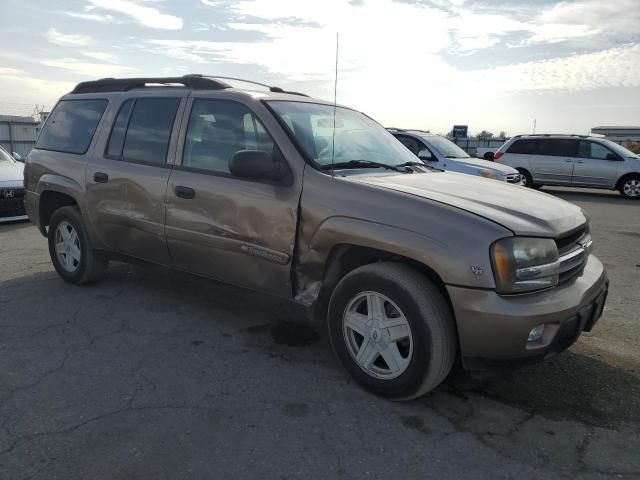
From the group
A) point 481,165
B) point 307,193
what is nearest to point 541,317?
point 307,193

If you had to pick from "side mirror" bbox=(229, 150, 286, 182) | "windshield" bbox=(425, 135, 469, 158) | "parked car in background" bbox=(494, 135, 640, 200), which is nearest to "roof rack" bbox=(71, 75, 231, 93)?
"side mirror" bbox=(229, 150, 286, 182)

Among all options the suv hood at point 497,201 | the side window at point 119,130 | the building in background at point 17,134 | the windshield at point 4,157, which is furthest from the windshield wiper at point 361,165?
the building in background at point 17,134

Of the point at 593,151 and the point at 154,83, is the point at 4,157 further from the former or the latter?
the point at 593,151

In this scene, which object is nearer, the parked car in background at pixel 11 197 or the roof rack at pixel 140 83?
the roof rack at pixel 140 83

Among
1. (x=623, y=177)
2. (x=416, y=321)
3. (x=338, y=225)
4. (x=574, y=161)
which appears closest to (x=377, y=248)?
(x=338, y=225)

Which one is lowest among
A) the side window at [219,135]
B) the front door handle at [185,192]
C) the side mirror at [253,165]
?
the front door handle at [185,192]

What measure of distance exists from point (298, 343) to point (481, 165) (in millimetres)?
8228

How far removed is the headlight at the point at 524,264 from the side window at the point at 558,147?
14.0 metres

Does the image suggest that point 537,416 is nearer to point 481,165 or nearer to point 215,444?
point 215,444

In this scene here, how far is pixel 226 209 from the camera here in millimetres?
3740

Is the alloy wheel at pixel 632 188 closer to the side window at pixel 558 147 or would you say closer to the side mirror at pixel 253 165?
the side window at pixel 558 147

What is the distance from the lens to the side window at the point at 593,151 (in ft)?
49.3

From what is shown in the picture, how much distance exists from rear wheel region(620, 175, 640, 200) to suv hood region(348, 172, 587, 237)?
12886 mm

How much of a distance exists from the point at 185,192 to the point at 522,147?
46.9 ft
